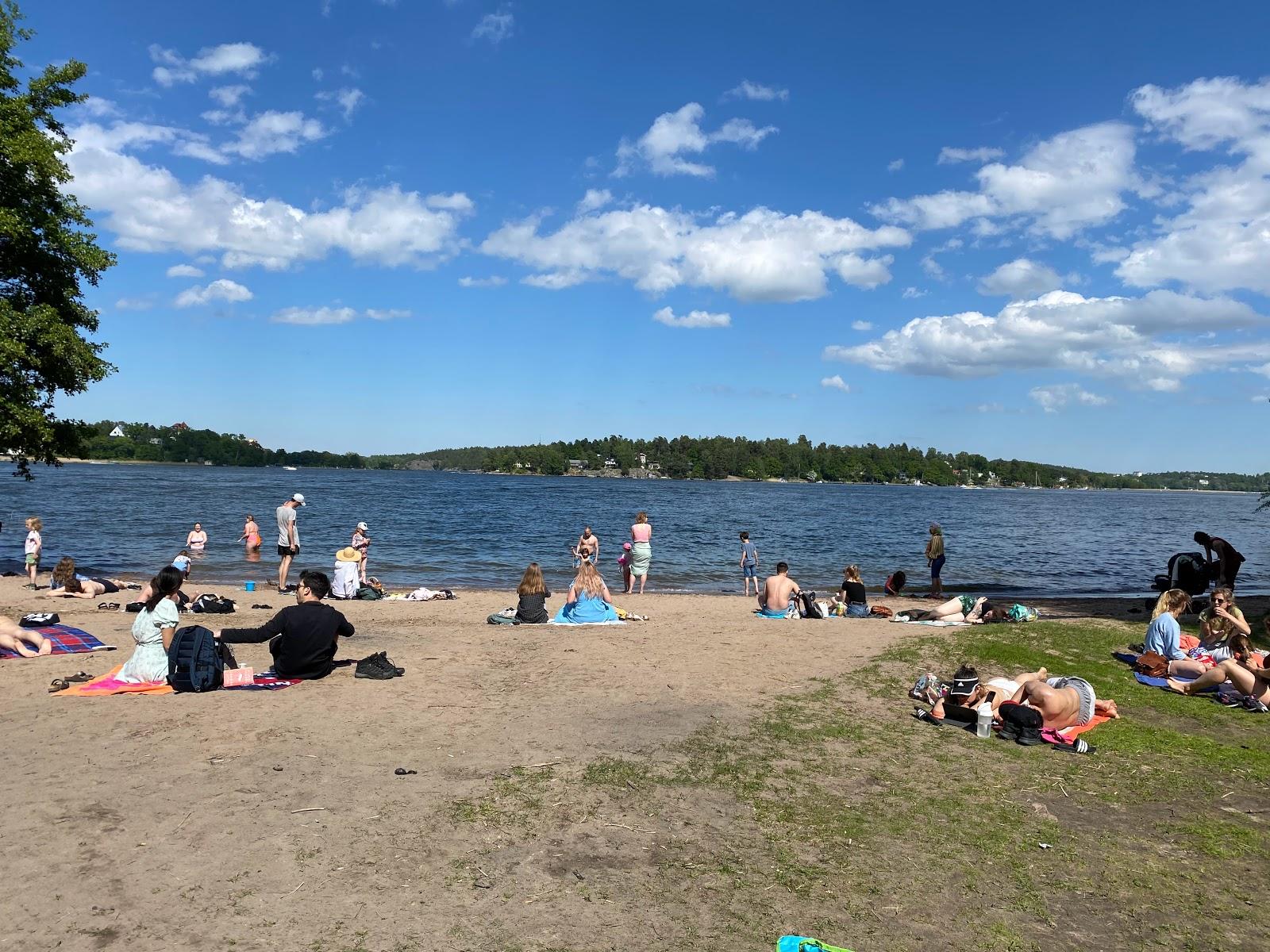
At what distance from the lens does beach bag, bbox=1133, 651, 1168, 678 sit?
11.4 m

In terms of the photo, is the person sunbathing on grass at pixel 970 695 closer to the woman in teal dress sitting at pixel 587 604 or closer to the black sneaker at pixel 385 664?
the black sneaker at pixel 385 664

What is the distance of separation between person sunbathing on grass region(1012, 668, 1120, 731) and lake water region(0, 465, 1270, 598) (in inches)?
604

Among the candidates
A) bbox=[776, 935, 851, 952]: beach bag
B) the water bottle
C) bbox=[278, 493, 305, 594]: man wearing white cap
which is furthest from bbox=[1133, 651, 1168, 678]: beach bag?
bbox=[278, 493, 305, 594]: man wearing white cap

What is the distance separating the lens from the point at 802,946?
4.34m

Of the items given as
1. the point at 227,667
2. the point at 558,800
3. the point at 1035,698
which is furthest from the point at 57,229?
the point at 1035,698

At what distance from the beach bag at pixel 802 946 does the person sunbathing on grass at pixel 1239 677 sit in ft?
27.8

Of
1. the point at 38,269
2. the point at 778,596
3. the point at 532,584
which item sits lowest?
the point at 778,596

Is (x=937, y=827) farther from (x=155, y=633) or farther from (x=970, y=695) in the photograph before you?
(x=155, y=633)

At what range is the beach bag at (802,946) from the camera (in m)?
4.29

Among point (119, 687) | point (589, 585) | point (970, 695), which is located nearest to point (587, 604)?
point (589, 585)

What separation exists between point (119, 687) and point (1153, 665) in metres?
13.6

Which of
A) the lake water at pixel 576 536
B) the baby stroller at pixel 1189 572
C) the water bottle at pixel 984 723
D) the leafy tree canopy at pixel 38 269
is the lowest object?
the lake water at pixel 576 536

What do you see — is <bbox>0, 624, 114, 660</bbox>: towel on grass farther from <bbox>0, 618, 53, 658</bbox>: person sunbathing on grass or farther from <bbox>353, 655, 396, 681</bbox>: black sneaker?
<bbox>353, 655, 396, 681</bbox>: black sneaker

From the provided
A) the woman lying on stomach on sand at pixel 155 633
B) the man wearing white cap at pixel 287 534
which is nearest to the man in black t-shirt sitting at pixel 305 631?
the woman lying on stomach on sand at pixel 155 633
